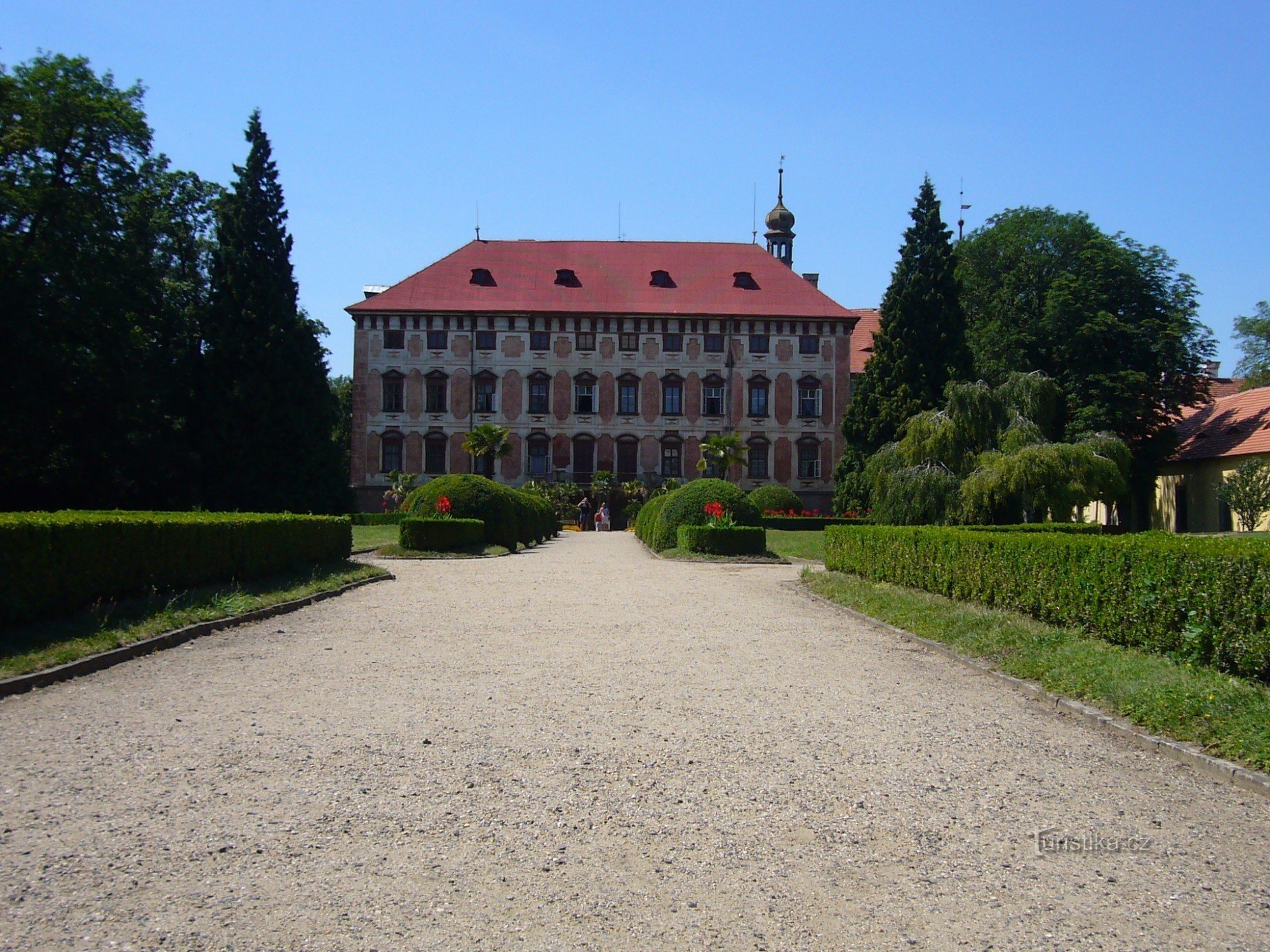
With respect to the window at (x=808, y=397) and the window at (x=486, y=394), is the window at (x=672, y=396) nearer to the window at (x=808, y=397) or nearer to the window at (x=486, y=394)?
the window at (x=808, y=397)

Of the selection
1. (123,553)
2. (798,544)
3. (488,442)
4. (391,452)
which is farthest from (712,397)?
(123,553)

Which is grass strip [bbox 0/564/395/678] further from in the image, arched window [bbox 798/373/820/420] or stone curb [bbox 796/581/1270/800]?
arched window [bbox 798/373/820/420]

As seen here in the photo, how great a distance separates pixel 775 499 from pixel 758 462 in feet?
38.9

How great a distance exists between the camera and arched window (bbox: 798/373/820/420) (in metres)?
63.2

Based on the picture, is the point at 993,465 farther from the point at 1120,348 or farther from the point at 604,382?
the point at 604,382

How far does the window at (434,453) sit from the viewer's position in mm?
62250

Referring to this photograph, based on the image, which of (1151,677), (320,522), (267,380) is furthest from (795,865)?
(267,380)

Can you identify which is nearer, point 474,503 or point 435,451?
point 474,503

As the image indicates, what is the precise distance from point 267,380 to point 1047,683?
40.7m

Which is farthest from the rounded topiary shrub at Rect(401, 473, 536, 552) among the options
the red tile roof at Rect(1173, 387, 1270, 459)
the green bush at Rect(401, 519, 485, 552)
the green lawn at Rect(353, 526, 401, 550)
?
the red tile roof at Rect(1173, 387, 1270, 459)

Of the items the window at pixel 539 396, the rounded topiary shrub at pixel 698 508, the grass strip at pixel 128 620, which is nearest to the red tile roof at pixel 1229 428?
the rounded topiary shrub at pixel 698 508

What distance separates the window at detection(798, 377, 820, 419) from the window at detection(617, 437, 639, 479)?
389 inches

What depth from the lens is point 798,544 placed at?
34.3m

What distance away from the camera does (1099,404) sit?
1816 inches
